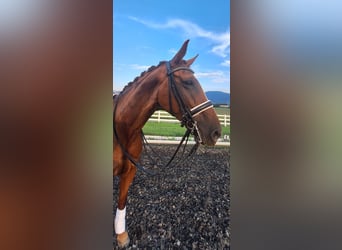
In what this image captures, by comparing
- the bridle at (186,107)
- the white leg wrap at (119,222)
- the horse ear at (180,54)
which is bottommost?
the white leg wrap at (119,222)

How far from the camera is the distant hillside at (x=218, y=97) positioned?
1716mm

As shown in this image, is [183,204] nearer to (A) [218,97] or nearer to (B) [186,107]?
(B) [186,107]

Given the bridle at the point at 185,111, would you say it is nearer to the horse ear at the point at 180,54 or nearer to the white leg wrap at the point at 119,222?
the horse ear at the point at 180,54

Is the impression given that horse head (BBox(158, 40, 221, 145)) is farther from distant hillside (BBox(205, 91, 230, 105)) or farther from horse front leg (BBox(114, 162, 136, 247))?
Result: horse front leg (BBox(114, 162, 136, 247))

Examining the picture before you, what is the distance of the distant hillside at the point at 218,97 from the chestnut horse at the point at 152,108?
0.13 feet

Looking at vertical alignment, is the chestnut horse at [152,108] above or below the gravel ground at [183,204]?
above

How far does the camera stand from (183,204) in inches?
69.0

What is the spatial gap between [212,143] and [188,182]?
1.20 feet

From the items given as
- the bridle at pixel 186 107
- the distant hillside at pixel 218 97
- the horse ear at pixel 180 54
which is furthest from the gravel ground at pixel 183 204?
the horse ear at pixel 180 54

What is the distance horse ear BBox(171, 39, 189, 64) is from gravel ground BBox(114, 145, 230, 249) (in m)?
0.66

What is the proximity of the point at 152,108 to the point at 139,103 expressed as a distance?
108 mm
